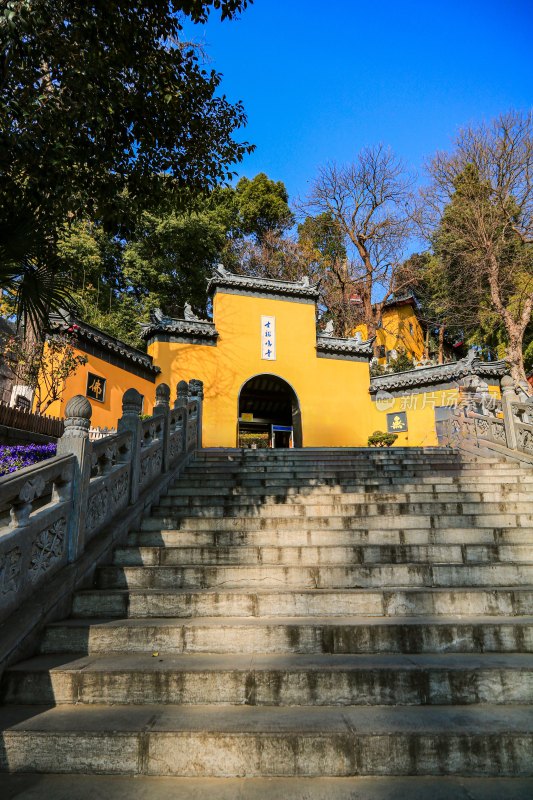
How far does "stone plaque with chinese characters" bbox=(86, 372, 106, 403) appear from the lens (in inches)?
558

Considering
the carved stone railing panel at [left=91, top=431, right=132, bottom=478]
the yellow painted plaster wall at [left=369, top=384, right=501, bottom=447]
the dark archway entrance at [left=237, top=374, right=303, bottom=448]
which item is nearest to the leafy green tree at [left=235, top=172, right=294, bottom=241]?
the dark archway entrance at [left=237, top=374, right=303, bottom=448]

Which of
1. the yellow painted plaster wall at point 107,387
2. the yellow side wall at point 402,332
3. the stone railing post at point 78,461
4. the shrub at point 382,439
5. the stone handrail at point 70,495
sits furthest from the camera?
the yellow side wall at point 402,332

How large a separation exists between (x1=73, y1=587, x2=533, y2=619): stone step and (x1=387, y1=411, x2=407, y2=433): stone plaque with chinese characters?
15944 millimetres

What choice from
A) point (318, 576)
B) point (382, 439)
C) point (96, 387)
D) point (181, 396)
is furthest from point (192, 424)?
point (382, 439)

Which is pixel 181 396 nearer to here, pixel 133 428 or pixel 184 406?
pixel 184 406

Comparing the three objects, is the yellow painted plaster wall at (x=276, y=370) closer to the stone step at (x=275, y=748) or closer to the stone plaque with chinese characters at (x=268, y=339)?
the stone plaque with chinese characters at (x=268, y=339)

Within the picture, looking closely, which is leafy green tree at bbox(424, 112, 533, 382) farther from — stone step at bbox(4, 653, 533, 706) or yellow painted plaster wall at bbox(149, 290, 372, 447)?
stone step at bbox(4, 653, 533, 706)

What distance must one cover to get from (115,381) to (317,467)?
377 inches

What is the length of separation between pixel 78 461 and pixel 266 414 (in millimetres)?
19722

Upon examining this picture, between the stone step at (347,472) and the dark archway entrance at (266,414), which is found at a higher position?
the dark archway entrance at (266,414)

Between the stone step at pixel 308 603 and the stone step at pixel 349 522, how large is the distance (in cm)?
140

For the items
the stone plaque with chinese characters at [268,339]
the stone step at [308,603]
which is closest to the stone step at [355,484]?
the stone step at [308,603]

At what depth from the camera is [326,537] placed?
183 inches

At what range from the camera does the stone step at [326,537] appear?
457 centimetres
